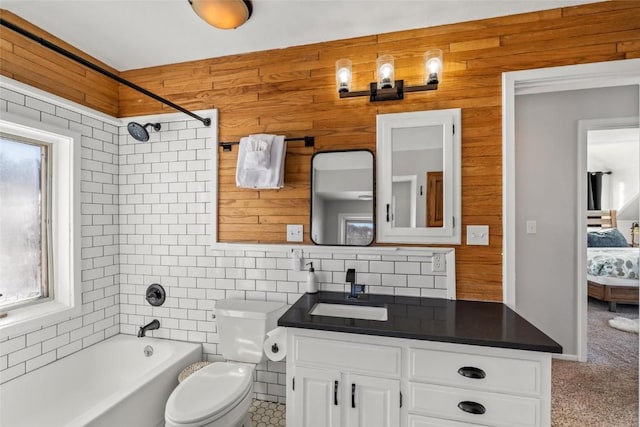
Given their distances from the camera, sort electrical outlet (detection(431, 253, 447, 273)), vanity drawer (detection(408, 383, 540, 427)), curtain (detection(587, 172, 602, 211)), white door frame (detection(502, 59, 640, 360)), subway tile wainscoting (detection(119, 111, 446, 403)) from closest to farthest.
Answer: vanity drawer (detection(408, 383, 540, 427)), white door frame (detection(502, 59, 640, 360)), electrical outlet (detection(431, 253, 447, 273)), subway tile wainscoting (detection(119, 111, 446, 403)), curtain (detection(587, 172, 602, 211))

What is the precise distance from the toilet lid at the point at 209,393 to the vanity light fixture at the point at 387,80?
73.3 inches

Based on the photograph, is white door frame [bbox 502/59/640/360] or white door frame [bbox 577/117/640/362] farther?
white door frame [bbox 577/117/640/362]

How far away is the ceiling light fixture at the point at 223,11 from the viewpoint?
163cm

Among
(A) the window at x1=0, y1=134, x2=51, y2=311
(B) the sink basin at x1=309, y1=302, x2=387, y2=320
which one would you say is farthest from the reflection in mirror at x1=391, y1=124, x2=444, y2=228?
(A) the window at x1=0, y1=134, x2=51, y2=311

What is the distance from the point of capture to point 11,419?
1690 mm

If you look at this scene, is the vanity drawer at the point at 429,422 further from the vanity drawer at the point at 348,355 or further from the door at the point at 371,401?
the vanity drawer at the point at 348,355

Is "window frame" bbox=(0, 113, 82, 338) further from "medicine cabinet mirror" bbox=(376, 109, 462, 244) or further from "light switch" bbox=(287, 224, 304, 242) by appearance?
"medicine cabinet mirror" bbox=(376, 109, 462, 244)

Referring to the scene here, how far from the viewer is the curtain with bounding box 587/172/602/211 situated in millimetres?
5547

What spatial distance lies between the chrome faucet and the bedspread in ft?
13.6

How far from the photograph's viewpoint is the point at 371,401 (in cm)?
139

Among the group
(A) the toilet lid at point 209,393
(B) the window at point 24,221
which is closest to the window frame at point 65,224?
(B) the window at point 24,221

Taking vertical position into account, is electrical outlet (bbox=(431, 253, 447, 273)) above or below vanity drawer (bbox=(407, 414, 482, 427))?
above

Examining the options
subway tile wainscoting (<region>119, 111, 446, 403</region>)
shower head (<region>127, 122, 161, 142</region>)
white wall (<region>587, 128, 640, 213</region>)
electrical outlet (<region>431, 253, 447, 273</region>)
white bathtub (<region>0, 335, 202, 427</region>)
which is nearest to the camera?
white bathtub (<region>0, 335, 202, 427</region>)

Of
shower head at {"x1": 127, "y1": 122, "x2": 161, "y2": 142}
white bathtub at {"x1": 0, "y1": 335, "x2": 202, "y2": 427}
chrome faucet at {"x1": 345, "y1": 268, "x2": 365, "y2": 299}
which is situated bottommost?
white bathtub at {"x1": 0, "y1": 335, "x2": 202, "y2": 427}
